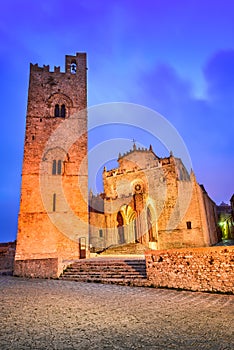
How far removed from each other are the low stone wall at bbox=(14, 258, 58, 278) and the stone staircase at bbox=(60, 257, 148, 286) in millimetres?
593

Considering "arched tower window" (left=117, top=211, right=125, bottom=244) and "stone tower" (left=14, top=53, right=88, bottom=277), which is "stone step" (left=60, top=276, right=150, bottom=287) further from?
"arched tower window" (left=117, top=211, right=125, bottom=244)

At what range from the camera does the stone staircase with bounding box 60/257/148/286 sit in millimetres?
8562

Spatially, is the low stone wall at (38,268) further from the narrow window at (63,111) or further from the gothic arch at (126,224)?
the gothic arch at (126,224)

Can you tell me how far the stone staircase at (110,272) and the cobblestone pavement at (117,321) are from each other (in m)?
2.22

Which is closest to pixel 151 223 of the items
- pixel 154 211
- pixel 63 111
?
pixel 154 211

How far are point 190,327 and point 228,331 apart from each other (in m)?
0.58

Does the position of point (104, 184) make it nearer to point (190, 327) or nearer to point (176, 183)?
point (176, 183)

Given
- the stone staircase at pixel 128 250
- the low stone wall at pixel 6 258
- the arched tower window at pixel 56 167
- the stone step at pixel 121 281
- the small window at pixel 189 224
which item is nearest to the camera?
the stone step at pixel 121 281

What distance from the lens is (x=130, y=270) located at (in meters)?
9.45

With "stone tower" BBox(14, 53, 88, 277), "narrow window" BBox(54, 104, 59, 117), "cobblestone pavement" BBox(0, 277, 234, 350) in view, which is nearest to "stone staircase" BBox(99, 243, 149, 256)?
"stone tower" BBox(14, 53, 88, 277)

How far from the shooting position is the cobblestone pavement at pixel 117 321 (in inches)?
124

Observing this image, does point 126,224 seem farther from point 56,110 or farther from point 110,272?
point 110,272

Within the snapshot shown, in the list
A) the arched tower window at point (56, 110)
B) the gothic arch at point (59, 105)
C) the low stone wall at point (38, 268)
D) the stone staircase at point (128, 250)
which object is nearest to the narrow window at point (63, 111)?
the gothic arch at point (59, 105)

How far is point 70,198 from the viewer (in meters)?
17.2
